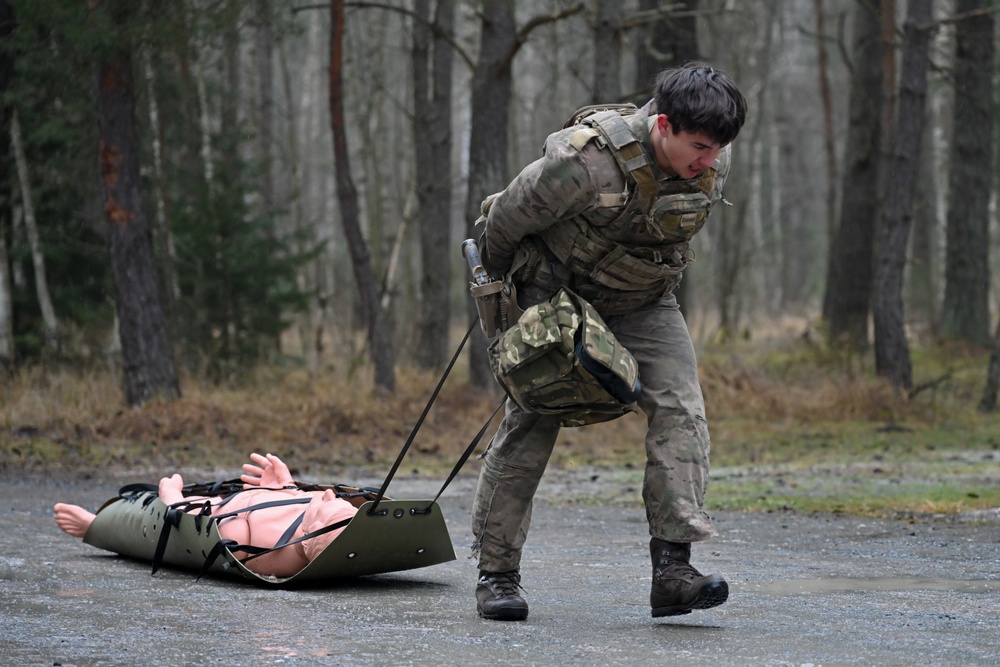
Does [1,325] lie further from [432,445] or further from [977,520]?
[977,520]

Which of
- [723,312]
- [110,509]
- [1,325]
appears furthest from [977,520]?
[723,312]

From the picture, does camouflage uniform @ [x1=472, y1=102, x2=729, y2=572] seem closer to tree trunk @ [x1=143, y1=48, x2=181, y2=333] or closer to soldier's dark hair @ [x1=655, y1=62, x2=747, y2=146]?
soldier's dark hair @ [x1=655, y1=62, x2=747, y2=146]

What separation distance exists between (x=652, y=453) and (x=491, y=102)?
431 inches

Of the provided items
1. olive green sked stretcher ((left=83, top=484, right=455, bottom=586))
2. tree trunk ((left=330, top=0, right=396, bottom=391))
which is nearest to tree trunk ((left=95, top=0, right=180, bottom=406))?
tree trunk ((left=330, top=0, right=396, bottom=391))

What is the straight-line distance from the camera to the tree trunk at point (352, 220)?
48.1ft

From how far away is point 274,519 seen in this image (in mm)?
5059

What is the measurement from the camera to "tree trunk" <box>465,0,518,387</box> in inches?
571

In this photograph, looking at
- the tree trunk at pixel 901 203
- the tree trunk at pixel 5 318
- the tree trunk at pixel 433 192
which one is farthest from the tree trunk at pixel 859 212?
the tree trunk at pixel 5 318

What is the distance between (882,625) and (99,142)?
11.4m

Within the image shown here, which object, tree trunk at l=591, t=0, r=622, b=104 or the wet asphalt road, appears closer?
the wet asphalt road

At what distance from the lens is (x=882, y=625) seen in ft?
13.4

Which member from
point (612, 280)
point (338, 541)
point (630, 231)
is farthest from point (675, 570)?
point (338, 541)

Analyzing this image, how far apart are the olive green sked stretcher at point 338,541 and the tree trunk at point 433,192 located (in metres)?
11.9

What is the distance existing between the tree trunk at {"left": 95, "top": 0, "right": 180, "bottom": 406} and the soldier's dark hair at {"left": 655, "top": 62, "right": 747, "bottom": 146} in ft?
34.4
